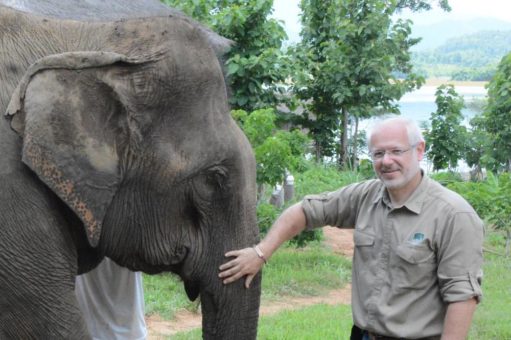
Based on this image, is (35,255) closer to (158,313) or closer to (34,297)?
(34,297)

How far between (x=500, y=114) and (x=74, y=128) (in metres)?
10.8

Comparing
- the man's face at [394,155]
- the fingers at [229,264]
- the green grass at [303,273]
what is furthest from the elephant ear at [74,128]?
the green grass at [303,273]

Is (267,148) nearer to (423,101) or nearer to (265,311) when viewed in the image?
(265,311)

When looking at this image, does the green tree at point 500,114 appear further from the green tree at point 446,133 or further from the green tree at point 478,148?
the green tree at point 446,133

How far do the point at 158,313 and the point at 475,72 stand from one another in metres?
45.7

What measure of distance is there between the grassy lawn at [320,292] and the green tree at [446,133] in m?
2.67

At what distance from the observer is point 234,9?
989cm

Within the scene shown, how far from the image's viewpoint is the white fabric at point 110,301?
4344 mm

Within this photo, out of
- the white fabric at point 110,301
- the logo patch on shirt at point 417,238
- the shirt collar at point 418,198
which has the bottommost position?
the white fabric at point 110,301

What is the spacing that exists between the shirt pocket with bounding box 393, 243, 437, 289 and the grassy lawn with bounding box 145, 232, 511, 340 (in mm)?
2985

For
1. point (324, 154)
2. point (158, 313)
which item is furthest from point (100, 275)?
point (324, 154)

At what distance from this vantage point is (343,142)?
1486 cm

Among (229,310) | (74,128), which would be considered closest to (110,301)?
(229,310)

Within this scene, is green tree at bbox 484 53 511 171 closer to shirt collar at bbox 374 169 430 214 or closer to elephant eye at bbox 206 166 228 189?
shirt collar at bbox 374 169 430 214
